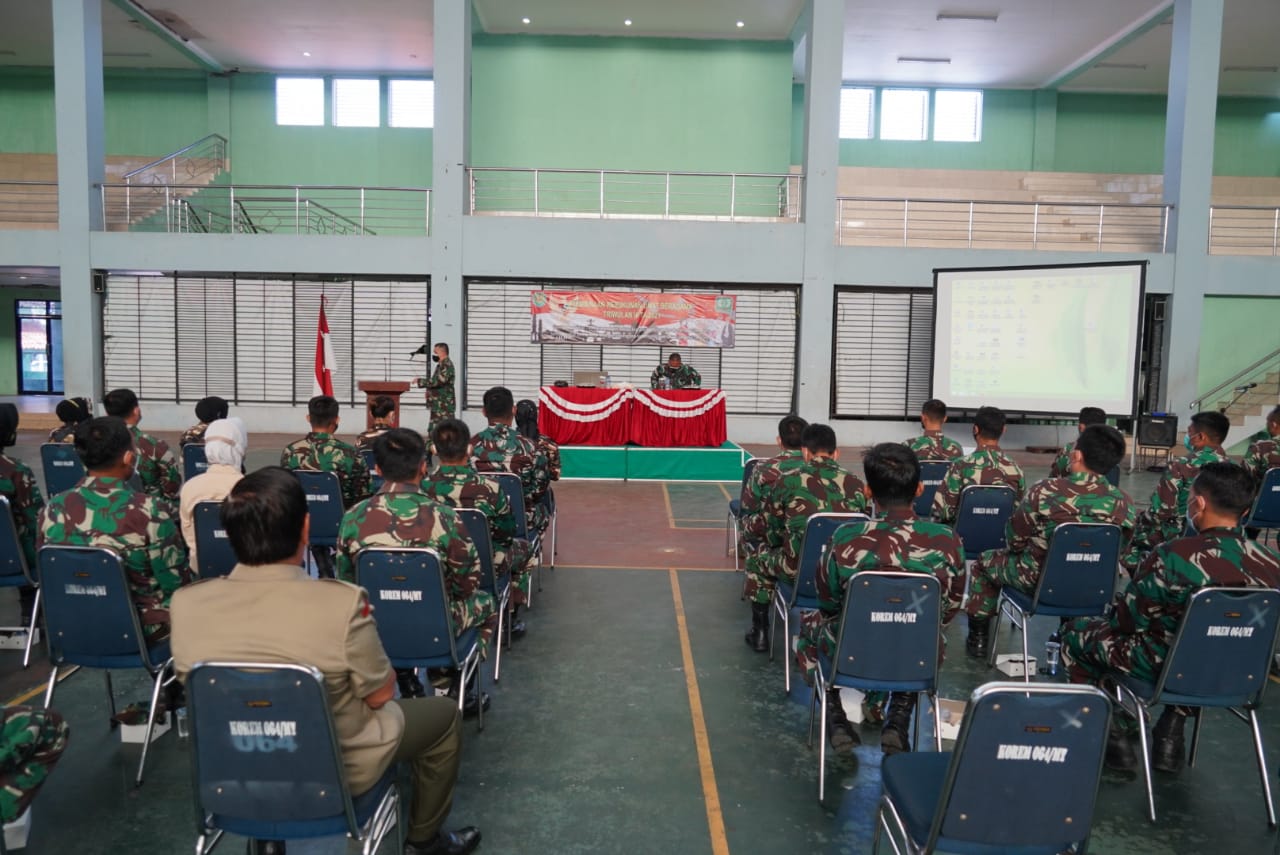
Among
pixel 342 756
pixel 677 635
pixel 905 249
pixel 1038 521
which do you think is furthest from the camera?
pixel 905 249

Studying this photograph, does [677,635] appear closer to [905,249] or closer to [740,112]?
[905,249]

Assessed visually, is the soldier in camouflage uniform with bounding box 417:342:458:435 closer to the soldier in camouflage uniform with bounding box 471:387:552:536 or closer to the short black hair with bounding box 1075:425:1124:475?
the soldier in camouflage uniform with bounding box 471:387:552:536

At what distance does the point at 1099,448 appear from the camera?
→ 398cm

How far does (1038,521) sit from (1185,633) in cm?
118

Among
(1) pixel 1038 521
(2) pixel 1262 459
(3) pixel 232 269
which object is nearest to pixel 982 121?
(2) pixel 1262 459

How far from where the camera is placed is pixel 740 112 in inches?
642

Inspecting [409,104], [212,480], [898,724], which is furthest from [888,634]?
[409,104]

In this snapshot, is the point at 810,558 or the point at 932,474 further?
the point at 932,474

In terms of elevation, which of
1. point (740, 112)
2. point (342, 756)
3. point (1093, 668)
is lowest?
point (1093, 668)

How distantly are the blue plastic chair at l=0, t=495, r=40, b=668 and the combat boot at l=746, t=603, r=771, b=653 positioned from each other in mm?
3570

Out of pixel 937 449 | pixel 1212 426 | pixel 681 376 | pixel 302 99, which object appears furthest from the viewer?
pixel 302 99

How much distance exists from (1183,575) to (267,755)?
9.74ft

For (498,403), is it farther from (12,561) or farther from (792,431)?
(12,561)

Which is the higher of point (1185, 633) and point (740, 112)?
point (740, 112)
